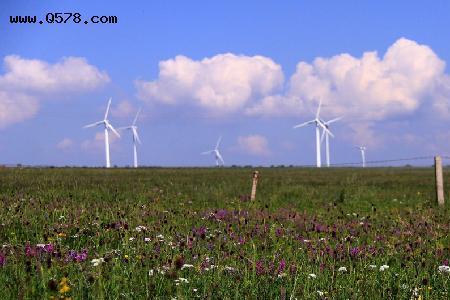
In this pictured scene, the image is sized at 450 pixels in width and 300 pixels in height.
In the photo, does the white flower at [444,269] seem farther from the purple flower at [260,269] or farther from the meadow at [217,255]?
the purple flower at [260,269]

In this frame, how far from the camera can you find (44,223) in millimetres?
11703

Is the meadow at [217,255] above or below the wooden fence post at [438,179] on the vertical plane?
below

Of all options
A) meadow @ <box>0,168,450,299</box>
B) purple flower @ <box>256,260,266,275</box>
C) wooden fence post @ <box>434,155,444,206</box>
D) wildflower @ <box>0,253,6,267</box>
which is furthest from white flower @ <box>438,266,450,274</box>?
wooden fence post @ <box>434,155,444,206</box>

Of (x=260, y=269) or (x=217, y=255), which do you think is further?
(x=217, y=255)

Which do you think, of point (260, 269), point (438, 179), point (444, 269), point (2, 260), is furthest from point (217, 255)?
point (438, 179)

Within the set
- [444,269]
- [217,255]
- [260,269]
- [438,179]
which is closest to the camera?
[444,269]

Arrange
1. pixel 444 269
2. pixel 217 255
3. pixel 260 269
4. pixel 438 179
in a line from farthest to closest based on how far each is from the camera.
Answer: pixel 438 179 → pixel 217 255 → pixel 260 269 → pixel 444 269

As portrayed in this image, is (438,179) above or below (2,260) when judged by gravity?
above

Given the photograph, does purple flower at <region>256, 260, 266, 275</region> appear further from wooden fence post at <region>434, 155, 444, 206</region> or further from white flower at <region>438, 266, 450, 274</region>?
wooden fence post at <region>434, 155, 444, 206</region>

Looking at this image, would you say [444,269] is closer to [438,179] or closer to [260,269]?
[260,269]

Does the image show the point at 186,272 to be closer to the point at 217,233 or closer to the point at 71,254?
the point at 71,254

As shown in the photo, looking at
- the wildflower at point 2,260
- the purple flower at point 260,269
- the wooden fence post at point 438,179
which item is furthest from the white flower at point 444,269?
the wooden fence post at point 438,179

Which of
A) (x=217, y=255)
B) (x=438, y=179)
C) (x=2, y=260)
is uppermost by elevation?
(x=438, y=179)

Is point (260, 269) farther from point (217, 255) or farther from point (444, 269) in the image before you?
point (444, 269)
